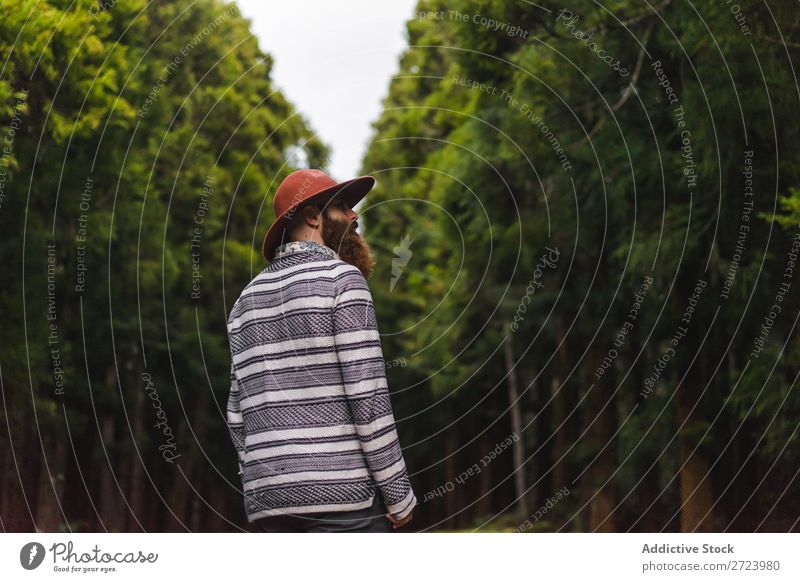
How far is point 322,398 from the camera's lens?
5148mm

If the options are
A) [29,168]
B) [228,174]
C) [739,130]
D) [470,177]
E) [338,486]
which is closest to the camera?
[338,486]

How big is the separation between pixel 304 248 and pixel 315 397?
2.44ft

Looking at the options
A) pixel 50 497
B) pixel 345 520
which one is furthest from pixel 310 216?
pixel 50 497

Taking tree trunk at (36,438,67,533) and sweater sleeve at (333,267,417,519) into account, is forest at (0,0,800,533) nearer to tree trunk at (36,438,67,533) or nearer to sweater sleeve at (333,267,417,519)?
tree trunk at (36,438,67,533)

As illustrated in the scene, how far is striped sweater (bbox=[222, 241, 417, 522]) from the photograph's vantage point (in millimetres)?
5094

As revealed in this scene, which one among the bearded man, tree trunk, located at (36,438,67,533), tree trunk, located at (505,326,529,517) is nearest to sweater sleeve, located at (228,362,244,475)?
the bearded man

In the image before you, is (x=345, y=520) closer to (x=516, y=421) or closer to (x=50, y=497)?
(x=50, y=497)

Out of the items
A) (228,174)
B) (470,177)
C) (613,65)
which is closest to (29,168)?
(613,65)

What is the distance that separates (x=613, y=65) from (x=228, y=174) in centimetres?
1292

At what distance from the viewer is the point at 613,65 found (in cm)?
1363

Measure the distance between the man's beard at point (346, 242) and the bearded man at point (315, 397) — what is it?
0.07 meters
